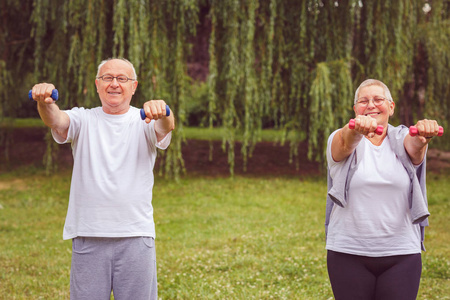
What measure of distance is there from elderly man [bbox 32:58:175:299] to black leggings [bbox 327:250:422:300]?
972 millimetres

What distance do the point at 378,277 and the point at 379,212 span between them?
332mm

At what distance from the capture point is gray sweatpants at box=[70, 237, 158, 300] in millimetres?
2729

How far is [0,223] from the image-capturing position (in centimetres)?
849

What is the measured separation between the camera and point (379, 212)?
2.81m

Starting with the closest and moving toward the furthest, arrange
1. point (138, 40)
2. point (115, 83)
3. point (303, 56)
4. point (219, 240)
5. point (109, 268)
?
1. point (109, 268)
2. point (115, 83)
3. point (219, 240)
4. point (138, 40)
5. point (303, 56)

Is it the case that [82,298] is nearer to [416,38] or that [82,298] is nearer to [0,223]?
[0,223]

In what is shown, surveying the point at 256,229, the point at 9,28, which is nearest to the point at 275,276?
the point at 256,229

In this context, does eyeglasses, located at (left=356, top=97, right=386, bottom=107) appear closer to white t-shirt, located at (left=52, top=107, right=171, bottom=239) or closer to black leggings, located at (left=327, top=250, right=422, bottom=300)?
black leggings, located at (left=327, top=250, right=422, bottom=300)

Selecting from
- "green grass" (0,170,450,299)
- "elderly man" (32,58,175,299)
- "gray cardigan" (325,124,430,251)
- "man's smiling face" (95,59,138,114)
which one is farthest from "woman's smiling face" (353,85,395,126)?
"green grass" (0,170,450,299)

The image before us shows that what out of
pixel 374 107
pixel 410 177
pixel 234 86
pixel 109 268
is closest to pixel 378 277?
pixel 410 177

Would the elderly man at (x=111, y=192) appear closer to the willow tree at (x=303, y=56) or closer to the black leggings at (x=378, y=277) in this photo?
the black leggings at (x=378, y=277)

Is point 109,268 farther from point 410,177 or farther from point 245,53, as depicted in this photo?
point 245,53

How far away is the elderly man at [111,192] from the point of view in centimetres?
273

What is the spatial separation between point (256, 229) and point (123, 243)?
548 centimetres
